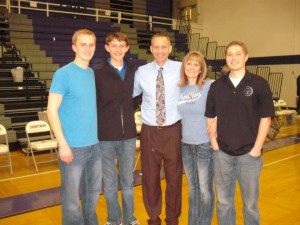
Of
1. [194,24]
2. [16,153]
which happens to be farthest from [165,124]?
[194,24]

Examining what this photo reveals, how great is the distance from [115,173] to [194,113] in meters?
0.85

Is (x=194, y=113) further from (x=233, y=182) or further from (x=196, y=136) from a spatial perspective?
(x=233, y=182)

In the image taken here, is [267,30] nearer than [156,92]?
No

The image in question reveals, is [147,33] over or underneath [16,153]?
over

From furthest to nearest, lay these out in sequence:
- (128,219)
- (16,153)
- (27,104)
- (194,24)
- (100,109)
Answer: (194,24) → (27,104) → (16,153) → (128,219) → (100,109)

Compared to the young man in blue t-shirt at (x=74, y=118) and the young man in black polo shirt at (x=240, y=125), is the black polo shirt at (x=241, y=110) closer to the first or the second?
the young man in black polo shirt at (x=240, y=125)

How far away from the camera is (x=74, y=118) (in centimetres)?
233

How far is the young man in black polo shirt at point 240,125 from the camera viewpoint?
2.24 m

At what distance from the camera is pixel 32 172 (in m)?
5.17

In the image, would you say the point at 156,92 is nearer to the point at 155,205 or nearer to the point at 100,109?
the point at 100,109

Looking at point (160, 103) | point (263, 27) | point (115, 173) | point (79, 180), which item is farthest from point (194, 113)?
point (263, 27)

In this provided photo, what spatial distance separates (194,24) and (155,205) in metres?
13.6

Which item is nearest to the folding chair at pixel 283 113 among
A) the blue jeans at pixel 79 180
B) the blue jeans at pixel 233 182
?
the blue jeans at pixel 233 182

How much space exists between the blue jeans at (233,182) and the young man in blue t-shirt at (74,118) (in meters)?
0.97
